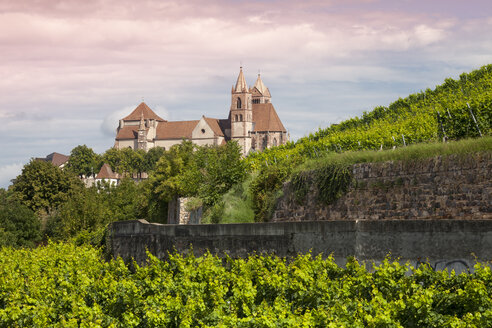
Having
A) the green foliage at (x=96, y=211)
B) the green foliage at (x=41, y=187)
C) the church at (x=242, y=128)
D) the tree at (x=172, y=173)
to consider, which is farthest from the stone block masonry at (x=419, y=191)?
the church at (x=242, y=128)

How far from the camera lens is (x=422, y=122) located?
26.5 meters

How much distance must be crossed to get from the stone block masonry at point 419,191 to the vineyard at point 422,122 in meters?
3.15

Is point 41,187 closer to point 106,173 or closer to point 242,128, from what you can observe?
point 106,173

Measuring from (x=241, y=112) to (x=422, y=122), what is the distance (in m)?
154

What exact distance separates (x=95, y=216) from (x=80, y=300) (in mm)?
38189

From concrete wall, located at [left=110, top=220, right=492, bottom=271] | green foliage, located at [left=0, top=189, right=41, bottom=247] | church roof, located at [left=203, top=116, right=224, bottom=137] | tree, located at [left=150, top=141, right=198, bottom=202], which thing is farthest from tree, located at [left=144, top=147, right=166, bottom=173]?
concrete wall, located at [left=110, top=220, right=492, bottom=271]

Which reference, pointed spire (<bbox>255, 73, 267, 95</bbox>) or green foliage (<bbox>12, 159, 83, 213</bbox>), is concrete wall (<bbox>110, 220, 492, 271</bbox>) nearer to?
green foliage (<bbox>12, 159, 83, 213</bbox>)

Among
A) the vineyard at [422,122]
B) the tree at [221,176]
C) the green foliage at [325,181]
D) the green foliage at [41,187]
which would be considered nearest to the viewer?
the green foliage at [325,181]

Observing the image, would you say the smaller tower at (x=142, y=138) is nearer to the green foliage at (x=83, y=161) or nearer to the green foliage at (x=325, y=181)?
the green foliage at (x=83, y=161)

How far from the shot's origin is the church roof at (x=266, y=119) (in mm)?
179000

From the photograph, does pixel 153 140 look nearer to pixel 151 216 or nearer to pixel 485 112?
pixel 151 216

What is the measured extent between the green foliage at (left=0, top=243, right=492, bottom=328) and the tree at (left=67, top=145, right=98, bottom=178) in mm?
144059

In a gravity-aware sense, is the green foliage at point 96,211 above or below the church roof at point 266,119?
below

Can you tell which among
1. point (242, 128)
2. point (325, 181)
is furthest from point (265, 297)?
point (242, 128)
